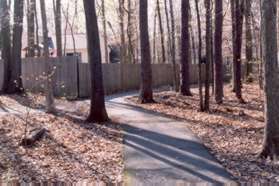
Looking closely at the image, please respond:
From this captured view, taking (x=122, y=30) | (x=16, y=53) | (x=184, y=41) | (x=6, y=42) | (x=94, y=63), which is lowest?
(x=94, y=63)

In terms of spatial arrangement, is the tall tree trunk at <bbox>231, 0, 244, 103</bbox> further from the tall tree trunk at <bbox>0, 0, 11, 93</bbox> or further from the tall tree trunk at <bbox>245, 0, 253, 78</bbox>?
the tall tree trunk at <bbox>0, 0, 11, 93</bbox>

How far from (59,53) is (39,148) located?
16536 mm

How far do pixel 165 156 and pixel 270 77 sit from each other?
246 centimetres

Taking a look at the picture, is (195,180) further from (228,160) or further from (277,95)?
(277,95)

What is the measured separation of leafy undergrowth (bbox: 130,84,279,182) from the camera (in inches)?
308

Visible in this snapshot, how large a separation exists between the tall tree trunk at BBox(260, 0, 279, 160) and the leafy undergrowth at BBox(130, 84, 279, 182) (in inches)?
14.6

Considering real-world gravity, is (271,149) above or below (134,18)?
below

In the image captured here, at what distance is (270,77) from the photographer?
27.3 feet

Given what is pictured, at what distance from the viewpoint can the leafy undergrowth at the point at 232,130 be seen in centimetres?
783

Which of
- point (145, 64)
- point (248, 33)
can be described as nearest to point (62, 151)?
point (145, 64)

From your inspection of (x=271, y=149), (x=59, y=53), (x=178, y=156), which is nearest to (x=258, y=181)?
(x=271, y=149)

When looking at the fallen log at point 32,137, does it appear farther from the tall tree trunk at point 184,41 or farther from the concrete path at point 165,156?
the tall tree trunk at point 184,41

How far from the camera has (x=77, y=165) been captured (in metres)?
8.33

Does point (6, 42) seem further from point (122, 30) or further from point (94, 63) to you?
point (122, 30)
